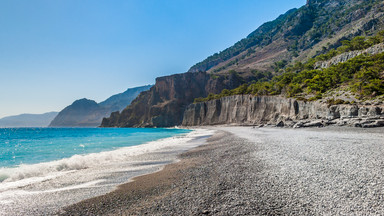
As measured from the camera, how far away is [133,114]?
464 feet

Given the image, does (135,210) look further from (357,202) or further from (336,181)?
(336,181)

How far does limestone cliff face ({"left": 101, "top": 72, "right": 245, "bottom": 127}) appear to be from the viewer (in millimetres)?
120375

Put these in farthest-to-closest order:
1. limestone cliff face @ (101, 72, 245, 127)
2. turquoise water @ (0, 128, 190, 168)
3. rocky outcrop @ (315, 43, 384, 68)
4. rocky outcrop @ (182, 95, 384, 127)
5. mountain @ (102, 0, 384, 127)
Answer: limestone cliff face @ (101, 72, 245, 127), mountain @ (102, 0, 384, 127), rocky outcrop @ (315, 43, 384, 68), rocky outcrop @ (182, 95, 384, 127), turquoise water @ (0, 128, 190, 168)

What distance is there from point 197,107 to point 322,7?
168 meters

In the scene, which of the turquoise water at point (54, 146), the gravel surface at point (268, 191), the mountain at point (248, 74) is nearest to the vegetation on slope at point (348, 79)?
the mountain at point (248, 74)

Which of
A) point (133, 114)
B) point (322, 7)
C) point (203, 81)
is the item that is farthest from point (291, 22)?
point (133, 114)

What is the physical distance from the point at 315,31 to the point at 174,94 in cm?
11372

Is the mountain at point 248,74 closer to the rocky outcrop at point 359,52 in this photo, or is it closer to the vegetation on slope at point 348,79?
the vegetation on slope at point 348,79

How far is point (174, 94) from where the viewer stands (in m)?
125

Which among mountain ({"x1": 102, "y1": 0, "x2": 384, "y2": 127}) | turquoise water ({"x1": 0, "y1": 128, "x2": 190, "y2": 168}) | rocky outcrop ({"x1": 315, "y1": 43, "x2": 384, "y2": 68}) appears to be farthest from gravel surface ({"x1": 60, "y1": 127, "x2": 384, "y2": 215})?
mountain ({"x1": 102, "y1": 0, "x2": 384, "y2": 127})

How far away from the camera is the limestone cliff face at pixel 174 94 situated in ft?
395

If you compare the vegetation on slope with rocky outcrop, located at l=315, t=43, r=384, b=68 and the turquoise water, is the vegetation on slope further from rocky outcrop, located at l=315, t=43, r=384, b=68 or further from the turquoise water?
the turquoise water

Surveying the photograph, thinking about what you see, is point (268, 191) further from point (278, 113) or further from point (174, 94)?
point (174, 94)

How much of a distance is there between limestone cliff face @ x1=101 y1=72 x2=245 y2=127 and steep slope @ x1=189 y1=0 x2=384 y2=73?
106 ft
